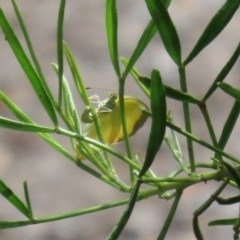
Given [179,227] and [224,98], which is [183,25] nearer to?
[224,98]

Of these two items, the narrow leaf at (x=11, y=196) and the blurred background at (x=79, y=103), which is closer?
the narrow leaf at (x=11, y=196)

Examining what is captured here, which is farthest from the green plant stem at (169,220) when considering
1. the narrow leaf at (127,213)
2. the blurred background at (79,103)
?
the blurred background at (79,103)

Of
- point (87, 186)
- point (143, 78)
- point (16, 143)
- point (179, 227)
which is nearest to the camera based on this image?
point (143, 78)

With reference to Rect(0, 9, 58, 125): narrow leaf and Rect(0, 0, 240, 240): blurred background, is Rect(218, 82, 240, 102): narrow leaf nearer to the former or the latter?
Rect(0, 9, 58, 125): narrow leaf

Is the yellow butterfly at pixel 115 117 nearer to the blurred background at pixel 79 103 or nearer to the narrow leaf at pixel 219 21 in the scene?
the narrow leaf at pixel 219 21

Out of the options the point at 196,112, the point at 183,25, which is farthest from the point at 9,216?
the point at 183,25

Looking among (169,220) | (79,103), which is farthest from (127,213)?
(79,103)

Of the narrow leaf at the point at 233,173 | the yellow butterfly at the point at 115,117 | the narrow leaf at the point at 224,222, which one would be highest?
the yellow butterfly at the point at 115,117

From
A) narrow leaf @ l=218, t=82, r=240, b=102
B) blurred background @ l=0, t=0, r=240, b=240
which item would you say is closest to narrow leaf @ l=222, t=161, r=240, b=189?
narrow leaf @ l=218, t=82, r=240, b=102
